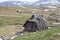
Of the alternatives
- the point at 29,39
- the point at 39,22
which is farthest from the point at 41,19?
the point at 29,39

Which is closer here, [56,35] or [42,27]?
[56,35]

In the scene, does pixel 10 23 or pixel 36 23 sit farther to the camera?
pixel 10 23

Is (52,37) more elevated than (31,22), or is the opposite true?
(52,37)

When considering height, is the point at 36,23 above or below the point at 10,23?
above

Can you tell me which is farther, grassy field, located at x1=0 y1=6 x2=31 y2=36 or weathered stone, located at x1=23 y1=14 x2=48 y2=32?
grassy field, located at x1=0 y1=6 x2=31 y2=36

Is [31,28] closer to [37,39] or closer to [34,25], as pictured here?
[34,25]

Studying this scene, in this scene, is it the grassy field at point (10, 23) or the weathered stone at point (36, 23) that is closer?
the weathered stone at point (36, 23)

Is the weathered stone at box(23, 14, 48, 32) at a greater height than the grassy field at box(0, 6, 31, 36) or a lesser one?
greater

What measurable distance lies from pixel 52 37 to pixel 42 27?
2446 cm

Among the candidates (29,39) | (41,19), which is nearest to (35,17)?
(41,19)

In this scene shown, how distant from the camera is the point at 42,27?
138ft

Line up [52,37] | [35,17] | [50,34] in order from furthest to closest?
1. [35,17]
2. [50,34]
3. [52,37]

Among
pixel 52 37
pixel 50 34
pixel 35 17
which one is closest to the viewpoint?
pixel 52 37

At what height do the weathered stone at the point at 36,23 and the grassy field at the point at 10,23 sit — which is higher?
the weathered stone at the point at 36,23
